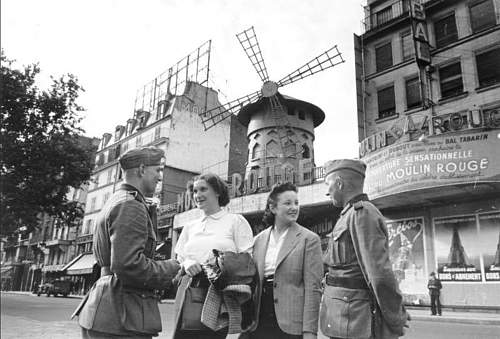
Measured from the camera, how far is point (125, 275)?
2.15 metres

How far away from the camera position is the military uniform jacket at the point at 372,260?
255 cm

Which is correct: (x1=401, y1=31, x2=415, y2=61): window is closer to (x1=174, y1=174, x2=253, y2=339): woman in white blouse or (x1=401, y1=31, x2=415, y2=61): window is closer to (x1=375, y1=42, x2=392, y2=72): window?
(x1=375, y1=42, x2=392, y2=72): window

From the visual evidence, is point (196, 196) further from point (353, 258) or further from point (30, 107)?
point (30, 107)

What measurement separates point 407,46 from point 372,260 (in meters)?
18.3

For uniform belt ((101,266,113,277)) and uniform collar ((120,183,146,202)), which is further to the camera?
uniform collar ((120,183,146,202))

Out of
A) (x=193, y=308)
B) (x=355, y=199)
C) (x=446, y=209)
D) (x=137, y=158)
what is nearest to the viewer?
(x=137, y=158)

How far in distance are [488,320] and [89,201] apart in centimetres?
3742

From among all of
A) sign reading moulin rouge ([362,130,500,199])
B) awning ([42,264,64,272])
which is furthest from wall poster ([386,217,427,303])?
awning ([42,264,64,272])

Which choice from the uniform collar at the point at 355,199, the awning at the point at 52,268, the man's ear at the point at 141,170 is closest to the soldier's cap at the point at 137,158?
the man's ear at the point at 141,170

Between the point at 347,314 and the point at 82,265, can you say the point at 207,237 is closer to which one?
the point at 347,314

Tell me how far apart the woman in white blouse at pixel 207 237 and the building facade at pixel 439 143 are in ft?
38.9

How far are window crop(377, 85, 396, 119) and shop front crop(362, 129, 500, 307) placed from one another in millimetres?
3775

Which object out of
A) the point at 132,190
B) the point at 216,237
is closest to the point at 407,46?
the point at 216,237

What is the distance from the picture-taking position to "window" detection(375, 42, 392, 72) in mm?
19172
